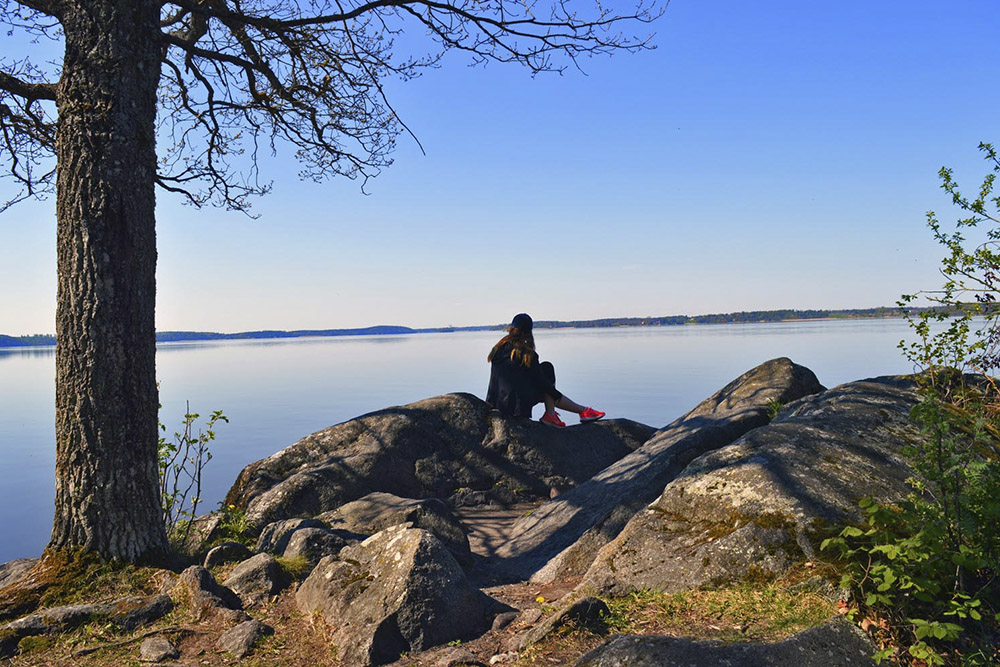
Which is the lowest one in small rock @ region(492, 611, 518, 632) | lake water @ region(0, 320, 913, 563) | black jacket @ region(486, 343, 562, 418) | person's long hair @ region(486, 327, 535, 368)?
lake water @ region(0, 320, 913, 563)

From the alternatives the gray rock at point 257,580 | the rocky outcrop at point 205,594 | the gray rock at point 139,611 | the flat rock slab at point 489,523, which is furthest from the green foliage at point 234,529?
the flat rock slab at point 489,523

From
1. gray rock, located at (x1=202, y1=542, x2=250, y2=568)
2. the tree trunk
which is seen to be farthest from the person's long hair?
the tree trunk

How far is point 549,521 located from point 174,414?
25.4 m

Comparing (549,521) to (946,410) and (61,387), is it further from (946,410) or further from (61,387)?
(61,387)

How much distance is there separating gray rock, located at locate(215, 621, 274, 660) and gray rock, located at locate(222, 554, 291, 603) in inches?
24.3

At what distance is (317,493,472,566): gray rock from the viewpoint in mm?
7777

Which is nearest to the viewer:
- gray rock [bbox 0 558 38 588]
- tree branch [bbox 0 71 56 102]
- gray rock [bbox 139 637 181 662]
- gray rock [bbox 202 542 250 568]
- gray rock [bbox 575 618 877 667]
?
gray rock [bbox 575 618 877 667]

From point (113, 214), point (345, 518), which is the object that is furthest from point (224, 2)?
point (345, 518)

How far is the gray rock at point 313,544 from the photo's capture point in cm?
668

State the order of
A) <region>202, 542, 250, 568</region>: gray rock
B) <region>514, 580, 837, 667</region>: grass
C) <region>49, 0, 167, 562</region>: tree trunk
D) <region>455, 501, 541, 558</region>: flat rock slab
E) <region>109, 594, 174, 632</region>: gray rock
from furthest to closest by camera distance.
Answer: <region>455, 501, 541, 558</region>: flat rock slab < <region>202, 542, 250, 568</region>: gray rock < <region>49, 0, 167, 562</region>: tree trunk < <region>109, 594, 174, 632</region>: gray rock < <region>514, 580, 837, 667</region>: grass

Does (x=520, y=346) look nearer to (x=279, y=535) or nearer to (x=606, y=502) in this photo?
(x=606, y=502)

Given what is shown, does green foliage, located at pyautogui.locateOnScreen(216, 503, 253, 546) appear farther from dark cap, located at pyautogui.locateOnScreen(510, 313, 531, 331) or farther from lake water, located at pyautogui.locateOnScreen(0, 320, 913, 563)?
dark cap, located at pyautogui.locateOnScreen(510, 313, 531, 331)

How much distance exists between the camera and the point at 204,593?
233 inches

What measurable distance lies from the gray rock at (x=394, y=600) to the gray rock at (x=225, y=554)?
5.42ft
